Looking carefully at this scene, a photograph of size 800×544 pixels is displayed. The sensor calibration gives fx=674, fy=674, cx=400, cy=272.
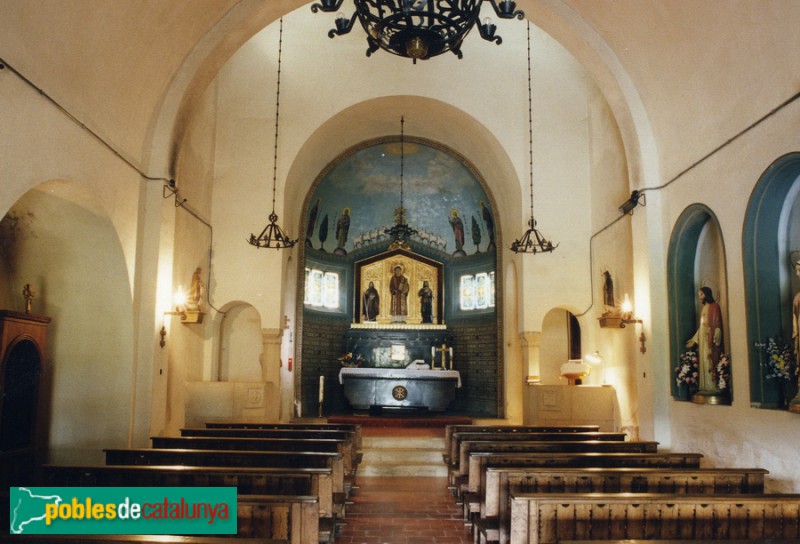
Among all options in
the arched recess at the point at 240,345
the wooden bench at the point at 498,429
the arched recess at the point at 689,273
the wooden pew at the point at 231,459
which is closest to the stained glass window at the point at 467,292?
the arched recess at the point at 240,345

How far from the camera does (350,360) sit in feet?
56.6

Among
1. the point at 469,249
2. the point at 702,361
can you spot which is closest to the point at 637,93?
the point at 702,361

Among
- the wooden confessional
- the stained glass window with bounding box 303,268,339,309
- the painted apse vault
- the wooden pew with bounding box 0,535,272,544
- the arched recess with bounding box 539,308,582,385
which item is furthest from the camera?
the stained glass window with bounding box 303,268,339,309

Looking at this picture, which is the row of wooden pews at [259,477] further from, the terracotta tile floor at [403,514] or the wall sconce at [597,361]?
the wall sconce at [597,361]

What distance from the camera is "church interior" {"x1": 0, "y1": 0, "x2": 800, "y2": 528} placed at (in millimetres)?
7047

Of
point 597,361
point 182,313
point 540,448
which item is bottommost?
point 540,448

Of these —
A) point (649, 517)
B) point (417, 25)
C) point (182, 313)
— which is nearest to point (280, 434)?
point (182, 313)

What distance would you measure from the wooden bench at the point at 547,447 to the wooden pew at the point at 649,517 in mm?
2738

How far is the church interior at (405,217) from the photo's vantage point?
7047 millimetres

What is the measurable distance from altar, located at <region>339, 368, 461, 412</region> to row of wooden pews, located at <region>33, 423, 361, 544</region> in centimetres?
751

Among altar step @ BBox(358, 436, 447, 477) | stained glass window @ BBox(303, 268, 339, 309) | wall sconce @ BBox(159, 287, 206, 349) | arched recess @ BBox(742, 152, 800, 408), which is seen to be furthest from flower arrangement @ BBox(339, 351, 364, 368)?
arched recess @ BBox(742, 152, 800, 408)

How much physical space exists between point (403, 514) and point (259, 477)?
2.68m

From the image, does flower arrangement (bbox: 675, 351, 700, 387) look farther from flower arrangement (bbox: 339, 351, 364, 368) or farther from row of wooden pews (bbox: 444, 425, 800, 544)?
flower arrangement (bbox: 339, 351, 364, 368)

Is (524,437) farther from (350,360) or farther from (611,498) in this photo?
(350,360)
